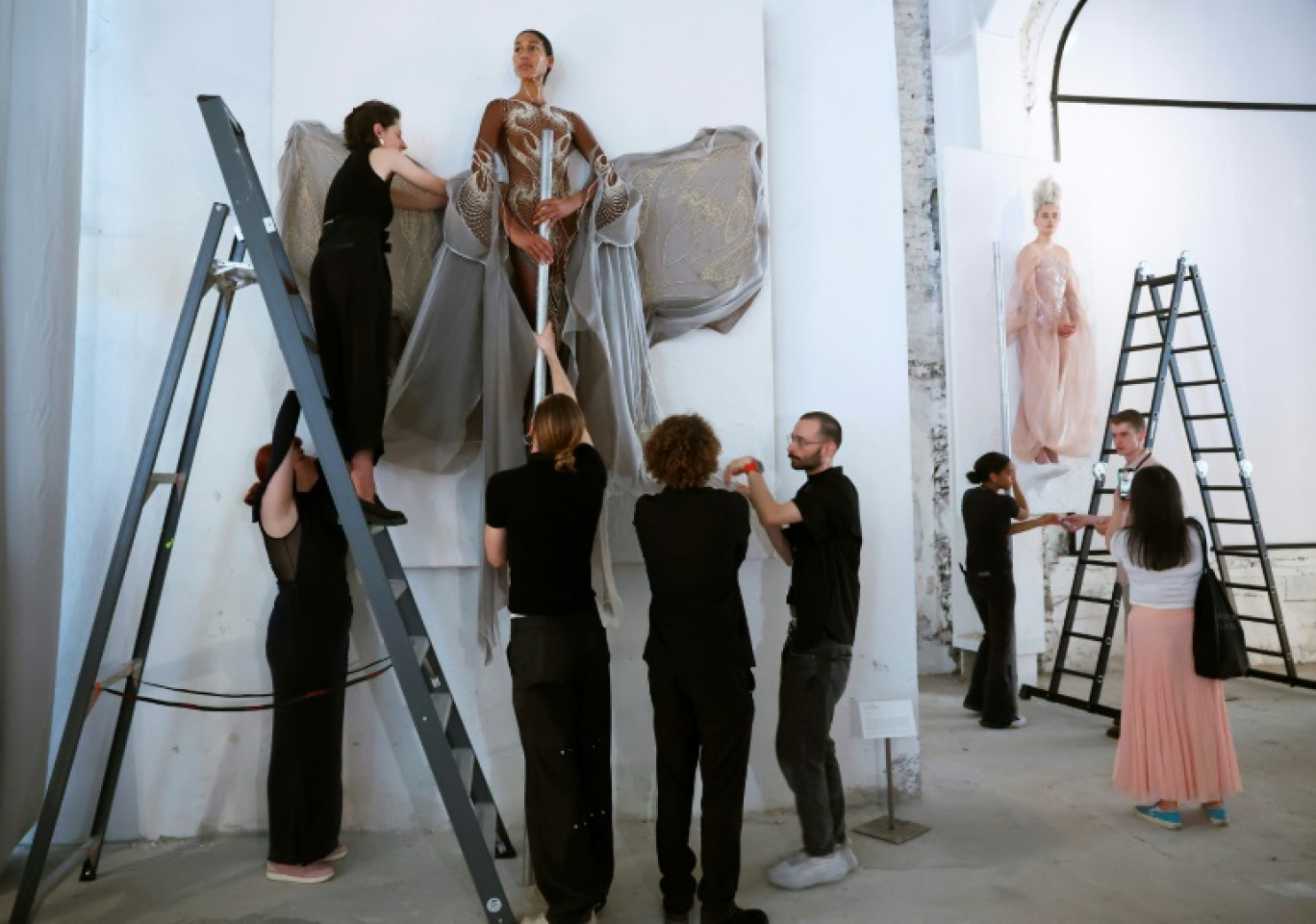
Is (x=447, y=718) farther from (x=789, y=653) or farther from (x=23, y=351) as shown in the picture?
(x=23, y=351)

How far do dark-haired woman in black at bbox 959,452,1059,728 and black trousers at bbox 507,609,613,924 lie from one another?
3.16m

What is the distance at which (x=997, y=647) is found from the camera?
5156mm

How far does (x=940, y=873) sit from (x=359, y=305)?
255 cm

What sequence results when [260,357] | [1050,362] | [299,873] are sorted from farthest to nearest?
1. [1050,362]
2. [260,357]
3. [299,873]

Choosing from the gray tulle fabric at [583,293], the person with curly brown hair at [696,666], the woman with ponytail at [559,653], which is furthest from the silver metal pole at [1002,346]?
the woman with ponytail at [559,653]

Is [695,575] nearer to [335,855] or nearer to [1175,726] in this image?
[335,855]

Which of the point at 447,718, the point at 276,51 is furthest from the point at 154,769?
the point at 276,51

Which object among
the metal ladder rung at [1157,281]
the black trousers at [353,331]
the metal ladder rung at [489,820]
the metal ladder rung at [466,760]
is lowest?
the metal ladder rung at [489,820]

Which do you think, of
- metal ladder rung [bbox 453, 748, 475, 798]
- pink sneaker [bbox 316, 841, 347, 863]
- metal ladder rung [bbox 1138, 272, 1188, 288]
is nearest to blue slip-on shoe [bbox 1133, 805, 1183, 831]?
metal ladder rung [bbox 453, 748, 475, 798]

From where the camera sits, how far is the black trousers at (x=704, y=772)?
2605 millimetres

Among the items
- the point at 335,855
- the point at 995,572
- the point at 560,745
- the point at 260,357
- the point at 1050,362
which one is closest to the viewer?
the point at 560,745

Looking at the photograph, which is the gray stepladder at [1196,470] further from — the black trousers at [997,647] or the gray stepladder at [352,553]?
the gray stepladder at [352,553]

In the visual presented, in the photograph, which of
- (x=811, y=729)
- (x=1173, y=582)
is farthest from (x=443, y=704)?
(x=1173, y=582)

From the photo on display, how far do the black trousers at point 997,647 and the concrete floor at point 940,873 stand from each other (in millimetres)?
1019
